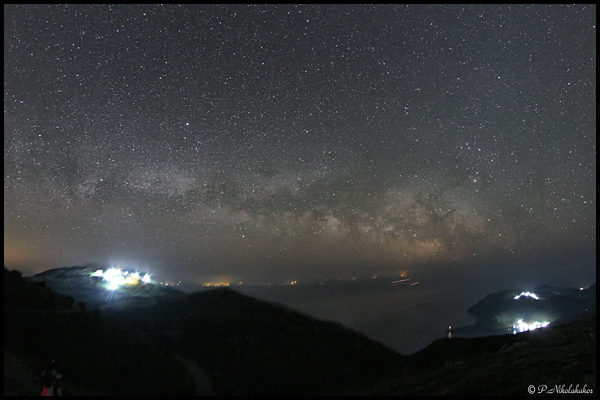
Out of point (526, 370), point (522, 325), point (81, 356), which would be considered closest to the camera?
point (526, 370)

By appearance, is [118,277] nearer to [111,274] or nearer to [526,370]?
[111,274]

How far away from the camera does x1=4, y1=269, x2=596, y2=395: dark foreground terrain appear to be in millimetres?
16250

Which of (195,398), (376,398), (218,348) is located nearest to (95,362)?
(195,398)

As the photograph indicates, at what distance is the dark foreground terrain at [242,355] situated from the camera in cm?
1625

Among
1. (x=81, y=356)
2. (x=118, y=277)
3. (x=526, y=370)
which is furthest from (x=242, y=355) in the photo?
(x=118, y=277)

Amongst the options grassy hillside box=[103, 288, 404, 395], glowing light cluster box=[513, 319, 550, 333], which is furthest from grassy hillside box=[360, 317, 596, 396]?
glowing light cluster box=[513, 319, 550, 333]

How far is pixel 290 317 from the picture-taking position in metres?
48.6

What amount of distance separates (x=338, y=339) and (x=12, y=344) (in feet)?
114

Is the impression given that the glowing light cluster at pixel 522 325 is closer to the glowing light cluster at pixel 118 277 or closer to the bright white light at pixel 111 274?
the glowing light cluster at pixel 118 277

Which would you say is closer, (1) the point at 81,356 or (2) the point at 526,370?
(2) the point at 526,370

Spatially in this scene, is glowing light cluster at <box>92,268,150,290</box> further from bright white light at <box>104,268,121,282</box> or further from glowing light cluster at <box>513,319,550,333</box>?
glowing light cluster at <box>513,319,550,333</box>

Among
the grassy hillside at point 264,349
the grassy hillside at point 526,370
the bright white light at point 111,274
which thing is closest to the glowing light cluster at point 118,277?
the bright white light at point 111,274

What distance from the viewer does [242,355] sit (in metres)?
33.4

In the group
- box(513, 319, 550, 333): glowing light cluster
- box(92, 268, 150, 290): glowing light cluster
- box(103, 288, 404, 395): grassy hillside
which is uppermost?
box(92, 268, 150, 290): glowing light cluster
